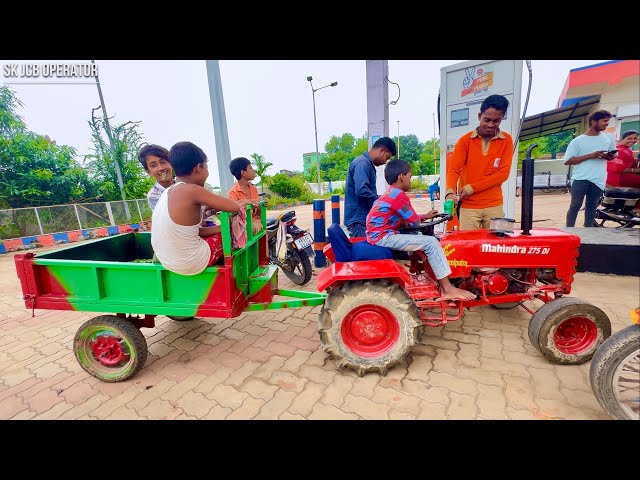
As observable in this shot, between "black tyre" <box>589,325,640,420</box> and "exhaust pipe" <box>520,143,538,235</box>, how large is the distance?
104 cm

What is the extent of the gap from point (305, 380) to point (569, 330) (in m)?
2.18

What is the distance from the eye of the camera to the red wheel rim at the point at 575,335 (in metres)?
2.38

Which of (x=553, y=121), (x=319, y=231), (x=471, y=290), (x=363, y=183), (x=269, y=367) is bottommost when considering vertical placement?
(x=269, y=367)

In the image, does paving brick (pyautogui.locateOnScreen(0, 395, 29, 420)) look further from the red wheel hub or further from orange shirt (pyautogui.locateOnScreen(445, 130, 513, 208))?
orange shirt (pyautogui.locateOnScreen(445, 130, 513, 208))

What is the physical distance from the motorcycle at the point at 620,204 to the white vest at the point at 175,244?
3299mm

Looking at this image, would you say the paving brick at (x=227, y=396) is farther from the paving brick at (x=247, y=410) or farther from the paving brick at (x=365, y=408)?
the paving brick at (x=365, y=408)

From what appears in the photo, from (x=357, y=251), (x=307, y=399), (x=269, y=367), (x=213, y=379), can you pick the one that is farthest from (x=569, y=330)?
(x=213, y=379)

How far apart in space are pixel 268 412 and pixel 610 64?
2.91 metres

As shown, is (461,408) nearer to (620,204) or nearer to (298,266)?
(620,204)

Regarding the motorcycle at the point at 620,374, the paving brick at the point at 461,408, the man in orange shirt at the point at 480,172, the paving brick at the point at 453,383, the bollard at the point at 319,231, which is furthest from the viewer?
the bollard at the point at 319,231

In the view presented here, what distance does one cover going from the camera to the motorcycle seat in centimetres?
240

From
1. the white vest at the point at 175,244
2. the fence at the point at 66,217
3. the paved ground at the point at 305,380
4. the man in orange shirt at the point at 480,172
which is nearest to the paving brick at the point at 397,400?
the paved ground at the point at 305,380

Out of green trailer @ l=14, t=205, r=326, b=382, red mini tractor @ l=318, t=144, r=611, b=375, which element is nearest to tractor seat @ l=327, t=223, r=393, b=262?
red mini tractor @ l=318, t=144, r=611, b=375

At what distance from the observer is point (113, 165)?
42.0 ft
